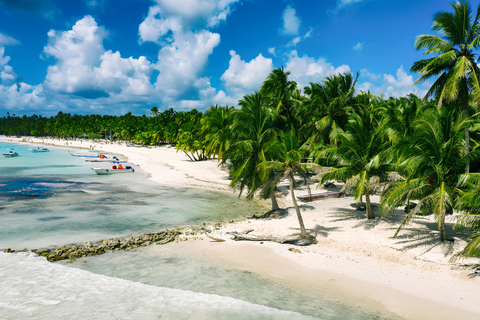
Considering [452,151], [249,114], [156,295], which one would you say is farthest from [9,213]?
[452,151]

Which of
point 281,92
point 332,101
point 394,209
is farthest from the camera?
point 281,92

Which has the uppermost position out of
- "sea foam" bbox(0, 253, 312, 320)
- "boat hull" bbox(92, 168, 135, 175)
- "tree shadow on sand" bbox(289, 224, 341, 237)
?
"boat hull" bbox(92, 168, 135, 175)

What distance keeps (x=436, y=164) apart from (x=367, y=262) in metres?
4.90

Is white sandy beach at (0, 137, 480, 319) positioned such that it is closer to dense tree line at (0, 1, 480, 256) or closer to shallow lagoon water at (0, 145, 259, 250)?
dense tree line at (0, 1, 480, 256)

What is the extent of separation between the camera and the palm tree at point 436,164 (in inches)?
441

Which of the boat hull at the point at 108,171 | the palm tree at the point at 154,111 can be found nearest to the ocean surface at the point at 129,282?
the boat hull at the point at 108,171

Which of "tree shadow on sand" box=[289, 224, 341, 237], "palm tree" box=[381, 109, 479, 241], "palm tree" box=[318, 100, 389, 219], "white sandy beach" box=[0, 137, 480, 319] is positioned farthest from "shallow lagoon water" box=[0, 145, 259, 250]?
"palm tree" box=[381, 109, 479, 241]

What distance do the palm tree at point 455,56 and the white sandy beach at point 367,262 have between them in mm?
6757

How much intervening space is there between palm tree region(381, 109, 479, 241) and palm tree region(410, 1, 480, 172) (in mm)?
2661

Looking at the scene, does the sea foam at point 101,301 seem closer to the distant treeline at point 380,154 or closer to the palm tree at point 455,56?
the distant treeline at point 380,154

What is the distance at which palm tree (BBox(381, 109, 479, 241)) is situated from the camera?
1121 centimetres

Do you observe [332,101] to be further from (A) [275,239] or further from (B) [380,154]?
(A) [275,239]

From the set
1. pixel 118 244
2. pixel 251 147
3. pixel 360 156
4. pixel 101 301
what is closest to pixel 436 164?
pixel 360 156

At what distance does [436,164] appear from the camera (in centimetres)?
1166
